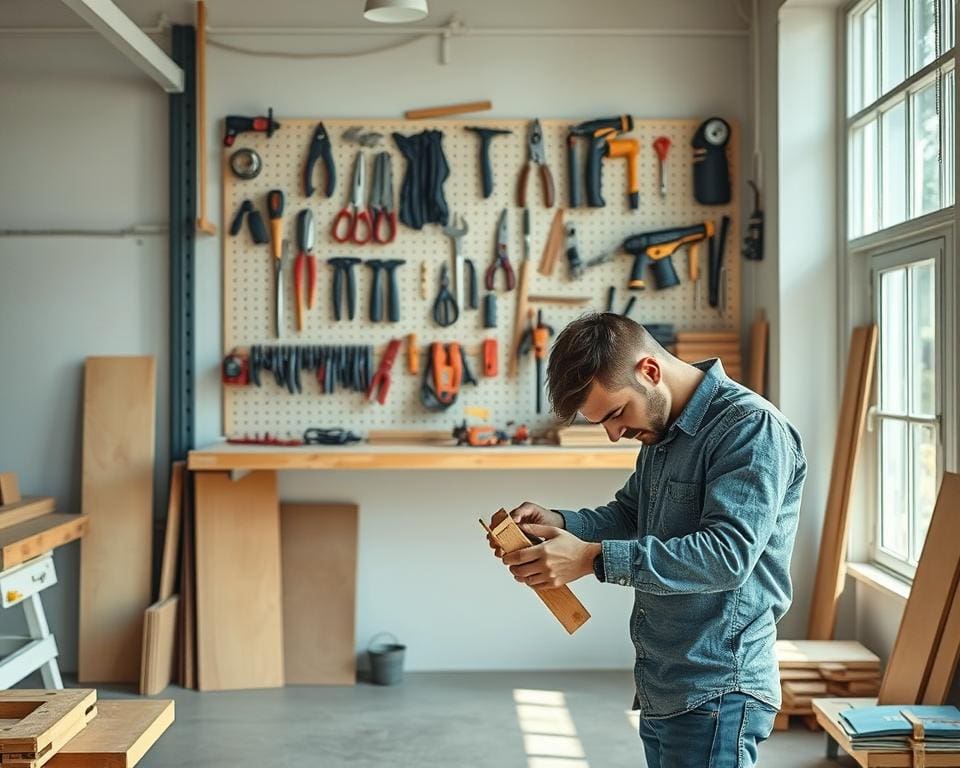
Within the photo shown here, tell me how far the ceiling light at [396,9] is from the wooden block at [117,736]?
2509 millimetres

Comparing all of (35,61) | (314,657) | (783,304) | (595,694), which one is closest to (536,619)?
(595,694)

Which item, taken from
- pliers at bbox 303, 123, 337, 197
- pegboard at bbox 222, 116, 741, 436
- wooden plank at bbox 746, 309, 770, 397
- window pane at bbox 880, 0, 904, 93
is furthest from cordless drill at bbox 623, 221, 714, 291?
pliers at bbox 303, 123, 337, 197

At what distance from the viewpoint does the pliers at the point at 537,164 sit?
16.3ft

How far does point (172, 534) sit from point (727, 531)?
355 centimetres

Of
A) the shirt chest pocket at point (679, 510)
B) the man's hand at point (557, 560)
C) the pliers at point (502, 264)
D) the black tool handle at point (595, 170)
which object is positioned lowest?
the man's hand at point (557, 560)

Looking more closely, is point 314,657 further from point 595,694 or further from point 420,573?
point 595,694

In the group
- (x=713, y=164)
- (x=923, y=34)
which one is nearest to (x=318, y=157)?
(x=713, y=164)

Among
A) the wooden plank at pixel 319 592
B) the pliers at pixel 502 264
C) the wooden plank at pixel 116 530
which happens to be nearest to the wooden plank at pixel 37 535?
the wooden plank at pixel 116 530

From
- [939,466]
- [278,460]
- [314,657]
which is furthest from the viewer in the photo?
[314,657]

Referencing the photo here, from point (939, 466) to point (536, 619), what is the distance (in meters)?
2.05

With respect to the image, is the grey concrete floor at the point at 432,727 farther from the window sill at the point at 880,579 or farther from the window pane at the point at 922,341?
the window pane at the point at 922,341

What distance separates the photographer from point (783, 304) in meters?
4.60

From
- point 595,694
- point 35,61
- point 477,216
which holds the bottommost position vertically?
point 595,694

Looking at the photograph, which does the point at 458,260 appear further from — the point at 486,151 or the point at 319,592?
the point at 319,592
